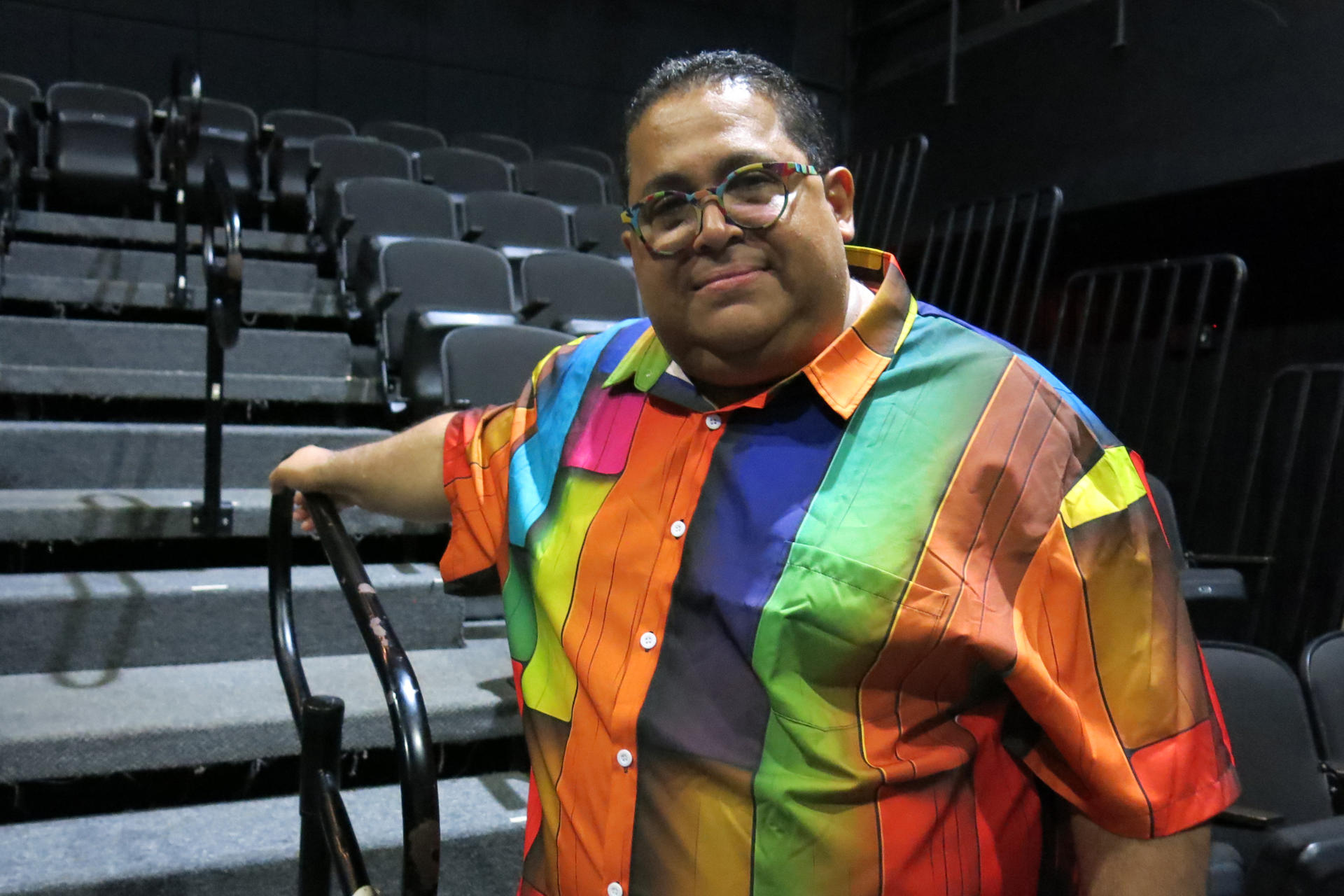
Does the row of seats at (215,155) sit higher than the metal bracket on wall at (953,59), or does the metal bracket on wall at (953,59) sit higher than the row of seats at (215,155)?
the metal bracket on wall at (953,59)

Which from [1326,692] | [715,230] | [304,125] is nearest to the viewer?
[715,230]

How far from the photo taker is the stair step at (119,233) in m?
3.12

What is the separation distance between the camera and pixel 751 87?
0.81 metres

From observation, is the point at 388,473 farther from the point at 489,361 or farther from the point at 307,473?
the point at 489,361

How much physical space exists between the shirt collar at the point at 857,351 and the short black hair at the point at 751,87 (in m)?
0.09

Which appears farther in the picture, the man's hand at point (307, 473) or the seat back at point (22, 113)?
the seat back at point (22, 113)

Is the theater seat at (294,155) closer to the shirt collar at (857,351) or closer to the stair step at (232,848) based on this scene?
Result: the stair step at (232,848)

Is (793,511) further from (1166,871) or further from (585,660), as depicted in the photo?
(1166,871)

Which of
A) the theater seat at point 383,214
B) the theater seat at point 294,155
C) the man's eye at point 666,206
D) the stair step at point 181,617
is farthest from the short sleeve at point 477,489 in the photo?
the theater seat at point 294,155

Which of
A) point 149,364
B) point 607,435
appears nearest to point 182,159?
point 149,364

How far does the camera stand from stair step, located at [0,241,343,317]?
2631 mm

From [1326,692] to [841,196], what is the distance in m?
1.32

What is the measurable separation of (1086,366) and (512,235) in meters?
2.08

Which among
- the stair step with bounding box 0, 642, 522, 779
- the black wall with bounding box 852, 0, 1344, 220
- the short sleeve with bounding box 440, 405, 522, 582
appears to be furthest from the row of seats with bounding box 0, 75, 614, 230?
the short sleeve with bounding box 440, 405, 522, 582
